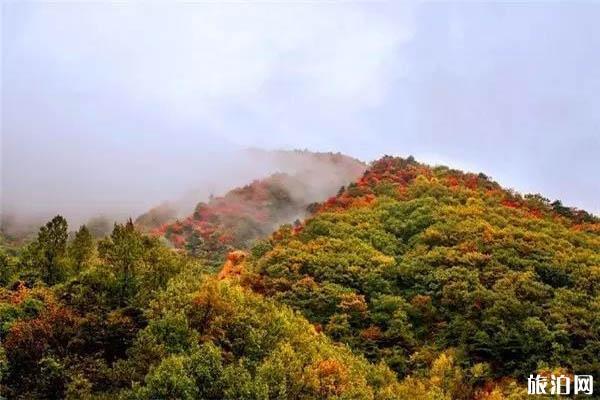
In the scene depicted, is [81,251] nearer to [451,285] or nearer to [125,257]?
[125,257]

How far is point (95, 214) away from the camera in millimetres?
118250

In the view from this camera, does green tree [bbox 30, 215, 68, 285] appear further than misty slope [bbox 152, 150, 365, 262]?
No

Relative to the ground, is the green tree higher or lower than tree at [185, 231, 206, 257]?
lower

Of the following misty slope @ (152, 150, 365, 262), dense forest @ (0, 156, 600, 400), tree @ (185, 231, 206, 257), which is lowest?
dense forest @ (0, 156, 600, 400)

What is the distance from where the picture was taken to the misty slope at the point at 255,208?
312 ft

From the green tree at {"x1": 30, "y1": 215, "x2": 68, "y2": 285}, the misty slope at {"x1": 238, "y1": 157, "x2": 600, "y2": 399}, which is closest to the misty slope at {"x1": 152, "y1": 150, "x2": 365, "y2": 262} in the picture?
the misty slope at {"x1": 238, "y1": 157, "x2": 600, "y2": 399}

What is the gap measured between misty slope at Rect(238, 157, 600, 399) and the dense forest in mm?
132

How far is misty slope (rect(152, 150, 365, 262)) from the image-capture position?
95.1 metres

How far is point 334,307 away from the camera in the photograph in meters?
49.8

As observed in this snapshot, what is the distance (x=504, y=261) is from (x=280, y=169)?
76181 mm

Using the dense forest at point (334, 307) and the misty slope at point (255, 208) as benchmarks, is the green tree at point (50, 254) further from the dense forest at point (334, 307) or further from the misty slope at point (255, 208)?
the misty slope at point (255, 208)

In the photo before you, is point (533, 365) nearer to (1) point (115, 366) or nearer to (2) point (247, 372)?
(2) point (247, 372)

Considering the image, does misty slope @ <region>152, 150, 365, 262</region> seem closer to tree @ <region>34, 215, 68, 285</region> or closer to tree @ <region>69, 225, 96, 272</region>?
tree @ <region>69, 225, 96, 272</region>

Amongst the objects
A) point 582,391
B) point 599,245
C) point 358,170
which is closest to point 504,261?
point 599,245
